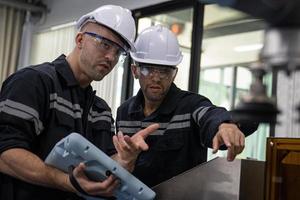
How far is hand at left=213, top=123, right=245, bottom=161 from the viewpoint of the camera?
90cm

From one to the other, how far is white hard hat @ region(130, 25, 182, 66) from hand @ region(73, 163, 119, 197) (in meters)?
0.67

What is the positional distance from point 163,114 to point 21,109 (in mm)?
592

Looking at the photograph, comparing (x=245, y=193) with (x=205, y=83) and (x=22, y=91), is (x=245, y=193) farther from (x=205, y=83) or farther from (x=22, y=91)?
(x=205, y=83)

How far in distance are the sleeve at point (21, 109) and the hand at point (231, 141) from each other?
47cm

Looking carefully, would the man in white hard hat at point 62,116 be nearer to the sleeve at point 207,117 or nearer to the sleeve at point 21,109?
the sleeve at point 21,109

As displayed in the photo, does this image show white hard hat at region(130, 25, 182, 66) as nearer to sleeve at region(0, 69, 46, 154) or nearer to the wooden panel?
sleeve at region(0, 69, 46, 154)

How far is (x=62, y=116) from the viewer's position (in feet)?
3.67

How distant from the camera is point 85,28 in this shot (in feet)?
4.06

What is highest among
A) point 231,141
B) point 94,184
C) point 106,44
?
point 106,44

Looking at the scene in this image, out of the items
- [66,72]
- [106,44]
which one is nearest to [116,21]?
[106,44]

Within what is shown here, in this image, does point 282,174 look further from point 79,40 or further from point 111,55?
point 79,40

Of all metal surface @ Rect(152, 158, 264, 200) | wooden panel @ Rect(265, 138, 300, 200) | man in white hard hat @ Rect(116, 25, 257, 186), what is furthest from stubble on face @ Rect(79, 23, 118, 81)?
wooden panel @ Rect(265, 138, 300, 200)

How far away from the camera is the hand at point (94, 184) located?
848 millimetres

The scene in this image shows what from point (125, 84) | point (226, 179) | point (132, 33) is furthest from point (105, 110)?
point (125, 84)
